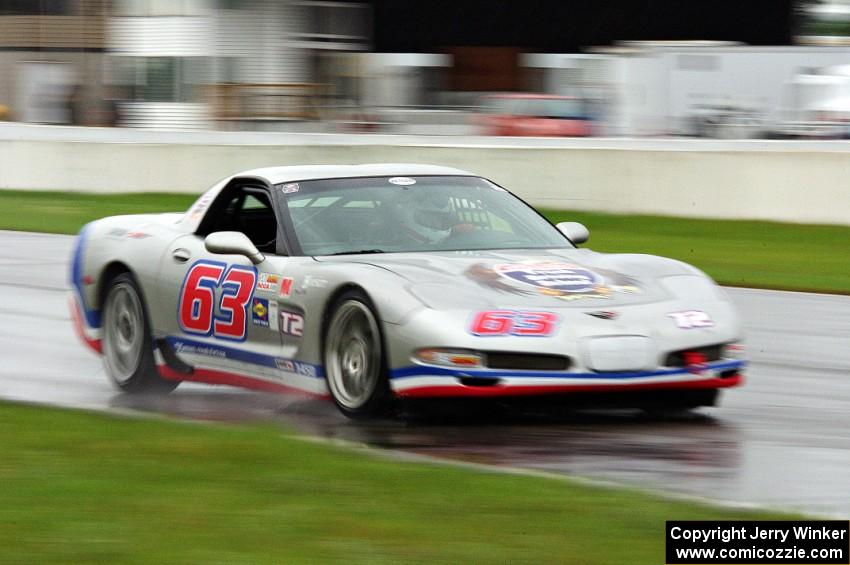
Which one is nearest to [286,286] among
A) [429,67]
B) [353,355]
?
[353,355]

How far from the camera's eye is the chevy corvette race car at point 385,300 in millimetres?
7453

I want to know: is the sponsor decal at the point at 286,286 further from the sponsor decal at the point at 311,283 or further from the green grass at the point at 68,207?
the green grass at the point at 68,207

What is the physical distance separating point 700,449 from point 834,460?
58 cm

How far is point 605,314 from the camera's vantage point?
7.60 m

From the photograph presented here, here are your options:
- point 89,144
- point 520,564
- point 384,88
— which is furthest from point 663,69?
point 520,564

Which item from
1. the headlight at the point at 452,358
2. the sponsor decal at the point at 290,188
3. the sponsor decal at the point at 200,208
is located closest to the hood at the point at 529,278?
the headlight at the point at 452,358

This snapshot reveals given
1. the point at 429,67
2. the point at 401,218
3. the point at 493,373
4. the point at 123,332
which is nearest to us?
the point at 493,373

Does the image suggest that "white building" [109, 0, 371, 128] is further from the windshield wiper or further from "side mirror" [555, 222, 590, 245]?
the windshield wiper

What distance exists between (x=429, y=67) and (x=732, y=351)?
155ft

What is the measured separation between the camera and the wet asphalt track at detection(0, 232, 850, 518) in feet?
21.1

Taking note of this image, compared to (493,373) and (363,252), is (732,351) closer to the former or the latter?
(493,373)

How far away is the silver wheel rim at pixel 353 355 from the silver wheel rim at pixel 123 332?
184cm

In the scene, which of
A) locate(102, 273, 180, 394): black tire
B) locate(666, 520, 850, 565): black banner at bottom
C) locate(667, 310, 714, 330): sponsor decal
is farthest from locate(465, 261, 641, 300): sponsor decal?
locate(666, 520, 850, 565): black banner at bottom

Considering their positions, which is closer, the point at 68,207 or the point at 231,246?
the point at 231,246
